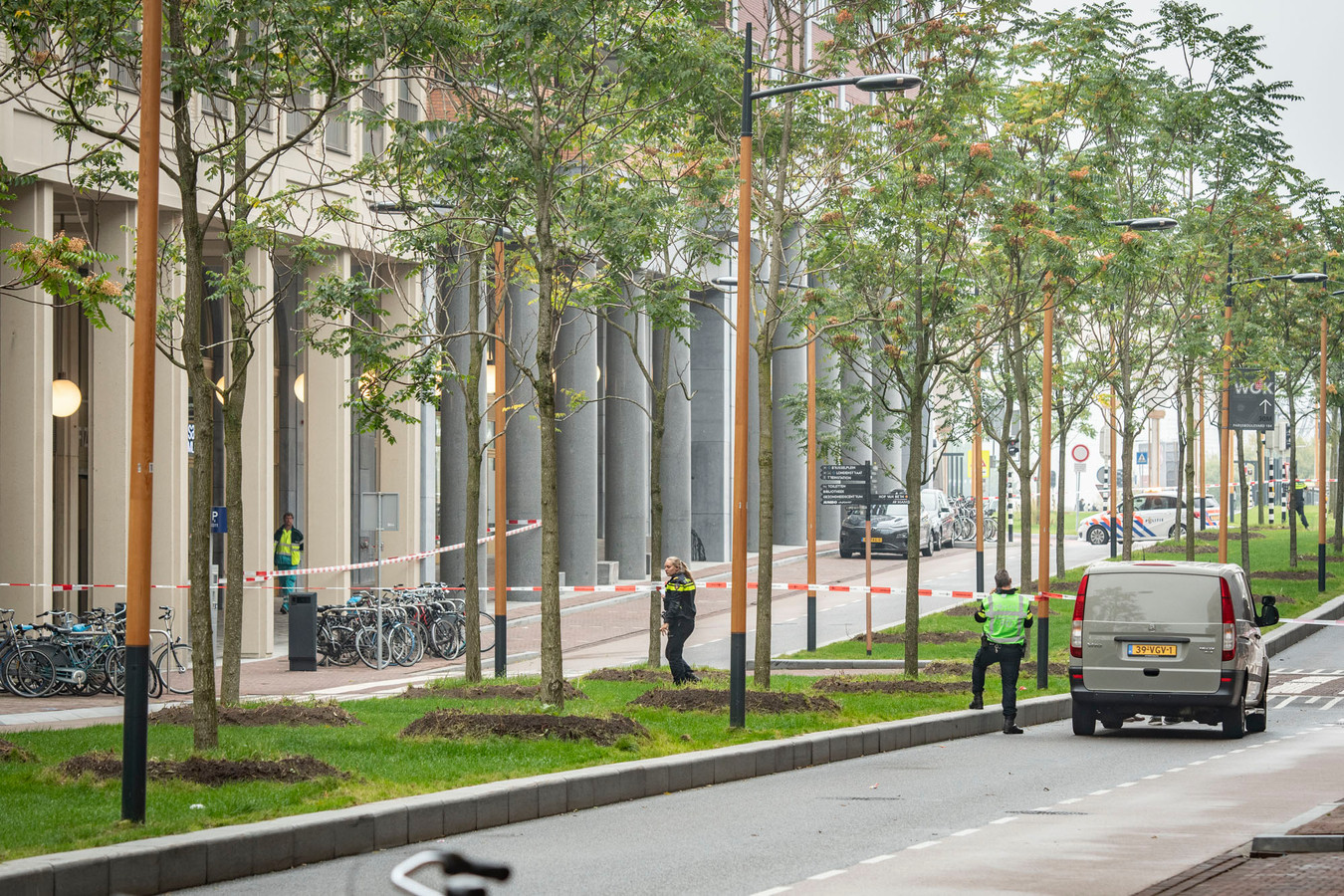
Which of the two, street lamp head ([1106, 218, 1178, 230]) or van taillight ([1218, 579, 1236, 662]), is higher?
street lamp head ([1106, 218, 1178, 230])

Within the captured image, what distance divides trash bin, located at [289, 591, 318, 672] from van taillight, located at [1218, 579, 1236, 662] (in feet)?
40.8

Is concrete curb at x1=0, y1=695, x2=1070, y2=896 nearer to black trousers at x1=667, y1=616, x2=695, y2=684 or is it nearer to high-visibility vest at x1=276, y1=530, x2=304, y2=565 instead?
black trousers at x1=667, y1=616, x2=695, y2=684

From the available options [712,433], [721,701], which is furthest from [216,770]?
[712,433]

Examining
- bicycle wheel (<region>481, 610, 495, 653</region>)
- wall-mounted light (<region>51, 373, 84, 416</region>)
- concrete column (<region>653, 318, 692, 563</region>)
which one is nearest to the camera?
wall-mounted light (<region>51, 373, 84, 416</region>)

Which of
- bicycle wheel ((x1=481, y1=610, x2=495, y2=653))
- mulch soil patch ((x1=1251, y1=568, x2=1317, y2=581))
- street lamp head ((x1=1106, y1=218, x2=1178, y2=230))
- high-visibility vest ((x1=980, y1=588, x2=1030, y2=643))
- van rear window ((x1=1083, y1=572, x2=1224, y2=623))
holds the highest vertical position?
street lamp head ((x1=1106, y1=218, x2=1178, y2=230))

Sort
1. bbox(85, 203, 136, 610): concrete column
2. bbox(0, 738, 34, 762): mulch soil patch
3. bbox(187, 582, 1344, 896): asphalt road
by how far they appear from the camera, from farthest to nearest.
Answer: bbox(85, 203, 136, 610): concrete column → bbox(0, 738, 34, 762): mulch soil patch → bbox(187, 582, 1344, 896): asphalt road

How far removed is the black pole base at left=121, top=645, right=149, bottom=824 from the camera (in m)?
9.80

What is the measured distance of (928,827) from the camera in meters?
11.4

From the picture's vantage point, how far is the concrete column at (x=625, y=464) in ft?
135

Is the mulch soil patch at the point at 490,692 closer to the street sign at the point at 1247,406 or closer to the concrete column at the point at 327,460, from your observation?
the concrete column at the point at 327,460

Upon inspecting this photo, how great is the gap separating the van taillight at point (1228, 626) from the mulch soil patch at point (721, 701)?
388cm

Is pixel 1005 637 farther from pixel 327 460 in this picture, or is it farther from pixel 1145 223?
pixel 327 460

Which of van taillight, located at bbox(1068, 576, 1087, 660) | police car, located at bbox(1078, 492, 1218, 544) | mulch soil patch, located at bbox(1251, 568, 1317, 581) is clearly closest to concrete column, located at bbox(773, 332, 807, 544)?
police car, located at bbox(1078, 492, 1218, 544)

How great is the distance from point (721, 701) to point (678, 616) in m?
3.22
